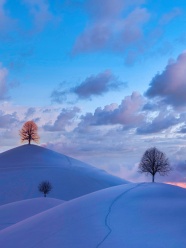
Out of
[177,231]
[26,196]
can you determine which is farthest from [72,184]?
[177,231]

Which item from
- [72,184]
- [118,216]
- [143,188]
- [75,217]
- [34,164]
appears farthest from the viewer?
[34,164]

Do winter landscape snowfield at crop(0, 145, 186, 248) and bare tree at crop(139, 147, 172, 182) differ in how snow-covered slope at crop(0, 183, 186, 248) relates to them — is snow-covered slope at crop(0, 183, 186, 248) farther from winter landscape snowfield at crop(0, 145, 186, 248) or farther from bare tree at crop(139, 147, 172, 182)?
bare tree at crop(139, 147, 172, 182)

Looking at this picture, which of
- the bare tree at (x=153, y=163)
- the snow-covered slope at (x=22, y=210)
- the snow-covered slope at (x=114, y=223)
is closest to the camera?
the snow-covered slope at (x=114, y=223)

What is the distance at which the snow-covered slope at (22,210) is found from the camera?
42.7 meters

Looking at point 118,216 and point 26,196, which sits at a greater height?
point 118,216

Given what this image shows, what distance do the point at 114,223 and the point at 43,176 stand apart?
71836mm

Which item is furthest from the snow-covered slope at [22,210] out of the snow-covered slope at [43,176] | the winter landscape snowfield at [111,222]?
A: the snow-covered slope at [43,176]

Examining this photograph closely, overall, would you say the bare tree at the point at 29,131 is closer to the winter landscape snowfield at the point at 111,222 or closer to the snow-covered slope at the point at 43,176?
the snow-covered slope at the point at 43,176

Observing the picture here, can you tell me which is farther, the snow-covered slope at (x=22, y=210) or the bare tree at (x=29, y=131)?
the bare tree at (x=29, y=131)

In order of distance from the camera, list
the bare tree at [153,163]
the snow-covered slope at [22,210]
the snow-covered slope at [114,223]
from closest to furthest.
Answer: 1. the snow-covered slope at [114,223]
2. the snow-covered slope at [22,210]
3. the bare tree at [153,163]

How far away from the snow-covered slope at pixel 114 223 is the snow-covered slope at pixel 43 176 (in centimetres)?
5233

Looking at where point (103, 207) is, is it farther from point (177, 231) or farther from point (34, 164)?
point (34, 164)

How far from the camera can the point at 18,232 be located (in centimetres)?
2973

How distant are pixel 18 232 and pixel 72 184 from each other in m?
61.0
